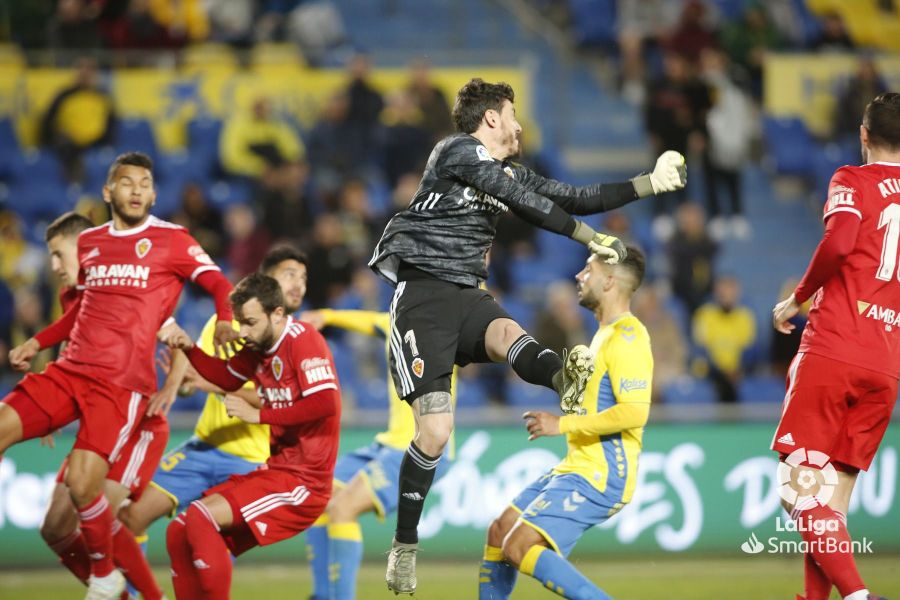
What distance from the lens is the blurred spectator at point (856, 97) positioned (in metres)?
13.7

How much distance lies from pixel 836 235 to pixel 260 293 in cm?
292

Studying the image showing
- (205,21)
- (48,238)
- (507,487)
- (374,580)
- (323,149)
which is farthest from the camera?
(205,21)

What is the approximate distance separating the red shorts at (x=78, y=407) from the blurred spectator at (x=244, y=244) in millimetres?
5571

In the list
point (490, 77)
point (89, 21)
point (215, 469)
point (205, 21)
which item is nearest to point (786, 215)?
point (490, 77)

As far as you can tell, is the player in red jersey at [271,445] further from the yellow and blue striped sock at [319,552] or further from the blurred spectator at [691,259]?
the blurred spectator at [691,259]

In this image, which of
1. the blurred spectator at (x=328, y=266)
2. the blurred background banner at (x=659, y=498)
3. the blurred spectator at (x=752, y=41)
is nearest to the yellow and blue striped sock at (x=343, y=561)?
the blurred background banner at (x=659, y=498)

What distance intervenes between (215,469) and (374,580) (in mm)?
2010

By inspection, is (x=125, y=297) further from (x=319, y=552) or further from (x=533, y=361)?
(x=533, y=361)

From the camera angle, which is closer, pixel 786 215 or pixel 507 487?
pixel 507 487

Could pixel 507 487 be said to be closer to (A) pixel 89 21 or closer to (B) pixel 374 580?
(B) pixel 374 580

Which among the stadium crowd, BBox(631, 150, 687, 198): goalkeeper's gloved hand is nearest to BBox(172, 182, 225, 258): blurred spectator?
the stadium crowd

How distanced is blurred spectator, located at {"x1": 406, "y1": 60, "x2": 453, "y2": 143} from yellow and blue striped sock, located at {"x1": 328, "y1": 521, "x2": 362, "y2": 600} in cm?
670

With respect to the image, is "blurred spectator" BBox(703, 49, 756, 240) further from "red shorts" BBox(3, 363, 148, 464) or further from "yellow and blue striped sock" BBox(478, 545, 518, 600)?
"red shorts" BBox(3, 363, 148, 464)

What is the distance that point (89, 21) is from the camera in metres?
13.9
